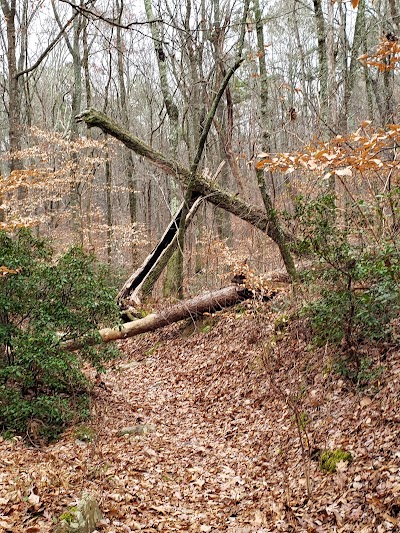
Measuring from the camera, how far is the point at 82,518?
13.6 ft

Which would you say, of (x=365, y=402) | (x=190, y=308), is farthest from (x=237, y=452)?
(x=190, y=308)

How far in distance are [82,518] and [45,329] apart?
3.29 metres

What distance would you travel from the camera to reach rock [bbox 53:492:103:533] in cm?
401

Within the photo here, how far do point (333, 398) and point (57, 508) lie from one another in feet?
12.1

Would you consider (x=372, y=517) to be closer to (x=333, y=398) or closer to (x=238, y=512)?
(x=238, y=512)

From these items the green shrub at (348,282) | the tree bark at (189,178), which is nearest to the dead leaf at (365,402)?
the green shrub at (348,282)

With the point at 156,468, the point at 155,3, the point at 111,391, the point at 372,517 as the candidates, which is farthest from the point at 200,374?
the point at 155,3

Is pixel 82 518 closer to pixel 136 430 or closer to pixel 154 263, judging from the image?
pixel 136 430

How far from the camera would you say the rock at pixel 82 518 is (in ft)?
13.2

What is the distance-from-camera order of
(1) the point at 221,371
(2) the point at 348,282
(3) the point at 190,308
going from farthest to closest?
(3) the point at 190,308
(1) the point at 221,371
(2) the point at 348,282

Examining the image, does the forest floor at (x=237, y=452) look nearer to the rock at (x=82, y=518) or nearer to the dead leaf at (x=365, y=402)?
the dead leaf at (x=365, y=402)

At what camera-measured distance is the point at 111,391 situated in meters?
8.52

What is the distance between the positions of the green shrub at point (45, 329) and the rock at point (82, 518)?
2.49 m

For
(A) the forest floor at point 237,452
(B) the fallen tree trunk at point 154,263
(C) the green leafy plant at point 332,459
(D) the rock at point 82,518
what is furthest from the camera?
(B) the fallen tree trunk at point 154,263
